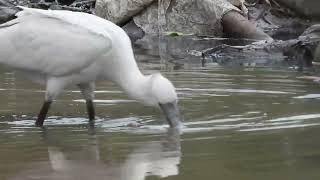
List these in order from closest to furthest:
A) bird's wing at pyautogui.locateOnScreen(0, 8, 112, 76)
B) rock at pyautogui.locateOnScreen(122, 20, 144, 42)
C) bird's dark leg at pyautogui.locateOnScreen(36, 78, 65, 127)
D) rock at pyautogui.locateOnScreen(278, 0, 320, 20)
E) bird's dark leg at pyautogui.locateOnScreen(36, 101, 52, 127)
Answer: bird's wing at pyautogui.locateOnScreen(0, 8, 112, 76), bird's dark leg at pyautogui.locateOnScreen(36, 101, 52, 127), bird's dark leg at pyautogui.locateOnScreen(36, 78, 65, 127), rock at pyautogui.locateOnScreen(278, 0, 320, 20), rock at pyautogui.locateOnScreen(122, 20, 144, 42)

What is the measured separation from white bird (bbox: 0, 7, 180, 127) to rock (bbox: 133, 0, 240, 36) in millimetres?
9985

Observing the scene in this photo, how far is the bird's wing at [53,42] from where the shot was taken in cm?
813

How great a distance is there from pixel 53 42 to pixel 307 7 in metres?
11.4

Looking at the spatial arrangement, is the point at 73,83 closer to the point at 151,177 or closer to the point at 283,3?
the point at 151,177

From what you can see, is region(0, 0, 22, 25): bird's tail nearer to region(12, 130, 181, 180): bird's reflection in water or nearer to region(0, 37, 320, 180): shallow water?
region(0, 37, 320, 180): shallow water

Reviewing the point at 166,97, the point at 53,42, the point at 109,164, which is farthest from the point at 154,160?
the point at 53,42

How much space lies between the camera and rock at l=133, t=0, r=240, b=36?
1842 centimetres

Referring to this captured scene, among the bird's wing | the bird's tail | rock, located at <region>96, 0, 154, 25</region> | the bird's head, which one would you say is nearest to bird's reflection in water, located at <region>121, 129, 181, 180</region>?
the bird's head

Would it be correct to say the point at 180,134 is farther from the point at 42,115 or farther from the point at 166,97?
the point at 42,115

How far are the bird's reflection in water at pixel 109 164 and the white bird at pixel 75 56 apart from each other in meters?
1.13

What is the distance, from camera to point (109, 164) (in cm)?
612

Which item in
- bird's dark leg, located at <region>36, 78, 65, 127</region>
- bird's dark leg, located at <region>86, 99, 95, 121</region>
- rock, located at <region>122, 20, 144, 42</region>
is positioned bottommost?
rock, located at <region>122, 20, 144, 42</region>

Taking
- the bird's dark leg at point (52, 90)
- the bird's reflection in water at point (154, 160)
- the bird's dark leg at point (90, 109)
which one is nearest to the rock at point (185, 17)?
the bird's dark leg at point (90, 109)

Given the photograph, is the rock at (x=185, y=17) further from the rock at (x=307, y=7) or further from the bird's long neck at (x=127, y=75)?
the bird's long neck at (x=127, y=75)
